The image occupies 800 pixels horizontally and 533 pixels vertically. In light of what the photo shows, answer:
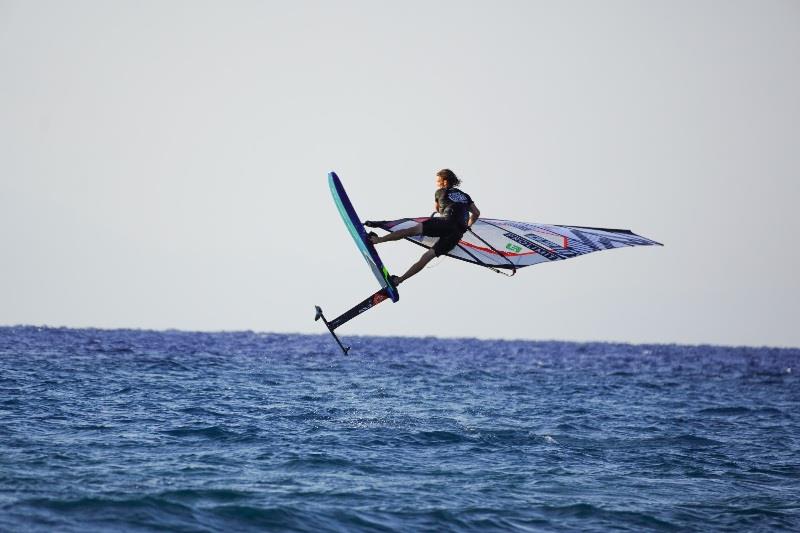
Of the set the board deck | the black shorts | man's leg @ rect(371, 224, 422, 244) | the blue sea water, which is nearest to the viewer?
the blue sea water

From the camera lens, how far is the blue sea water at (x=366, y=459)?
1095cm

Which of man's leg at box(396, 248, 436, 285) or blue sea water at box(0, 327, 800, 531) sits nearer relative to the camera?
blue sea water at box(0, 327, 800, 531)

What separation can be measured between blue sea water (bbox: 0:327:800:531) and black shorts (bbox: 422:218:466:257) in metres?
3.70

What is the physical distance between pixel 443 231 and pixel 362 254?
122 cm

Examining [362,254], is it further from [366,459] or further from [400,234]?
[366,459]

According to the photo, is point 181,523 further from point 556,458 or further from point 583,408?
point 583,408

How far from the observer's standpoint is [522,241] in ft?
44.0

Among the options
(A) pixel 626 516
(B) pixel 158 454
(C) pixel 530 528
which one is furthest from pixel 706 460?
(B) pixel 158 454

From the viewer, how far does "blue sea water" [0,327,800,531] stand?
10953mm

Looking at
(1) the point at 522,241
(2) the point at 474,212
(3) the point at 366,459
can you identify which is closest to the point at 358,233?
(2) the point at 474,212

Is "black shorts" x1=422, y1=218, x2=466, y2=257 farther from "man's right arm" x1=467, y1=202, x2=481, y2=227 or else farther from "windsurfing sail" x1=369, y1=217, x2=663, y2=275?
"windsurfing sail" x1=369, y1=217, x2=663, y2=275

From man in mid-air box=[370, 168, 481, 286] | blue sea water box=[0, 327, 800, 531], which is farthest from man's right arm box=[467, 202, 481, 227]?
blue sea water box=[0, 327, 800, 531]

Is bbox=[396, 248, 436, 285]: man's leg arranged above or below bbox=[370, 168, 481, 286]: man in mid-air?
below

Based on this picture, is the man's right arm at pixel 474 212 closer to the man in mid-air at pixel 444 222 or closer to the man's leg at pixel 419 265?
the man in mid-air at pixel 444 222
